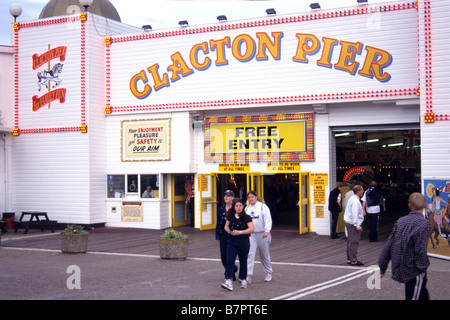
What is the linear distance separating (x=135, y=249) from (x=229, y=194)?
20.4 ft

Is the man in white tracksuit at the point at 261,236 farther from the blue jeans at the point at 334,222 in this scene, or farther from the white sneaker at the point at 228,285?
the blue jeans at the point at 334,222

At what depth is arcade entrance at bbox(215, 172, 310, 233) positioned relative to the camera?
62.7ft

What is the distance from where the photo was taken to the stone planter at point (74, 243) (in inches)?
599

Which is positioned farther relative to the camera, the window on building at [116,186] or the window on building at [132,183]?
the window on building at [116,186]

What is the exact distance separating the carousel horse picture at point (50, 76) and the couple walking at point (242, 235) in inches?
510

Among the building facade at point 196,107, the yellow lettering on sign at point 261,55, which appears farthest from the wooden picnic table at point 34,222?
the yellow lettering on sign at point 261,55

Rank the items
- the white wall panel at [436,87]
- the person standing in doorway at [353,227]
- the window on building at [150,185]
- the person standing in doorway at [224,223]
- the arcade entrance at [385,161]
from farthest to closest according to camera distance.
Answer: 1. the arcade entrance at [385,161]
2. the window on building at [150,185]
3. the white wall panel at [436,87]
4. the person standing in doorway at [353,227]
5. the person standing in doorway at [224,223]

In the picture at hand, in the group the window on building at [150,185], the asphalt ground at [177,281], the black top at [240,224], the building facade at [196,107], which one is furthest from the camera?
the window on building at [150,185]

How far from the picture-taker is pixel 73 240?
1523cm

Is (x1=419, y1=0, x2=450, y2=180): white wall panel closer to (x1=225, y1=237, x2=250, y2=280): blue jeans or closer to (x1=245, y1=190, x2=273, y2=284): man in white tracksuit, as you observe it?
(x1=245, y1=190, x2=273, y2=284): man in white tracksuit

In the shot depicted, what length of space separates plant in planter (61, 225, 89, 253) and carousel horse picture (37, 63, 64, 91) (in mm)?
8304

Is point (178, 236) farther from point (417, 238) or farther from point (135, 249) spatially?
point (417, 238)

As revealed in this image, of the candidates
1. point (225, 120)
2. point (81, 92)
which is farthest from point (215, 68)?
point (81, 92)
